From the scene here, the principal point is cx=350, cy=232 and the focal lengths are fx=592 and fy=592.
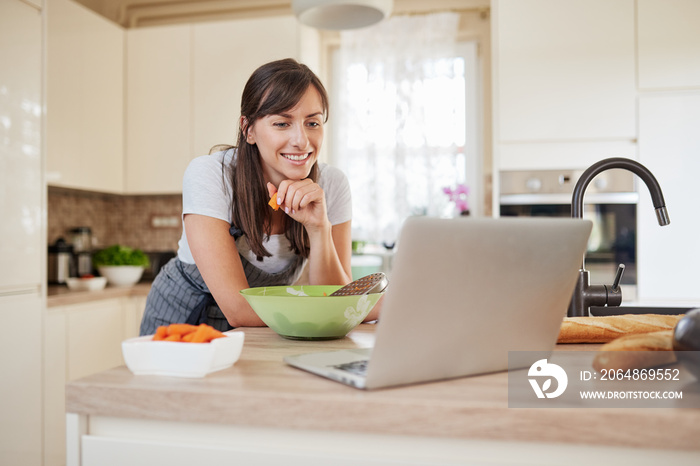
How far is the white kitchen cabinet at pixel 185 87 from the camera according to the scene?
346cm

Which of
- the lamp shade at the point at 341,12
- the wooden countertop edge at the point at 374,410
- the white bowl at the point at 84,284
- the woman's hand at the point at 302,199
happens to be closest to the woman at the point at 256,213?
the woman's hand at the point at 302,199

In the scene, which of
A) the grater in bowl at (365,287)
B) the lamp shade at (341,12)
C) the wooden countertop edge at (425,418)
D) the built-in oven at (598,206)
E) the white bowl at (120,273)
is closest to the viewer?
the wooden countertop edge at (425,418)

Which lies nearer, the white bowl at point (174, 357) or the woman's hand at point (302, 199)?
→ the white bowl at point (174, 357)

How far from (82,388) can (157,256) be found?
3145 millimetres

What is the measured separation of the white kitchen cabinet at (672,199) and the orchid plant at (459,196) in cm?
108

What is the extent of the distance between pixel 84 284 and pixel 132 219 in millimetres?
1026

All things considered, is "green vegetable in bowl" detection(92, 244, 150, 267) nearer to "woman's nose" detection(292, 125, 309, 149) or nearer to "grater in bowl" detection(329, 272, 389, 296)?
"woman's nose" detection(292, 125, 309, 149)

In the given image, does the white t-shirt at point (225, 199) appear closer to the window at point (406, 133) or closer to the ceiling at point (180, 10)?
the window at point (406, 133)

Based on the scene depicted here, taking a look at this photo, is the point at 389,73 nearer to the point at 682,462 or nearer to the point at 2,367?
the point at 2,367

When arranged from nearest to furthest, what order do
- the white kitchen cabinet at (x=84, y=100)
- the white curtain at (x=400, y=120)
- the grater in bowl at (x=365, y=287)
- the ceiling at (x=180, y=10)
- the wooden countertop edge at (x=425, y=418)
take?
1. the wooden countertop edge at (x=425, y=418)
2. the grater in bowl at (x=365, y=287)
3. the white kitchen cabinet at (x=84, y=100)
4. the white curtain at (x=400, y=120)
5. the ceiling at (x=180, y=10)

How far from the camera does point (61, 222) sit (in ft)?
11.5

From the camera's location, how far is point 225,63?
137 inches

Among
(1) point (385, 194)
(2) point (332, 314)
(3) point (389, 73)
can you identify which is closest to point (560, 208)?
(1) point (385, 194)

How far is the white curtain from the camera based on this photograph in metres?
3.78
